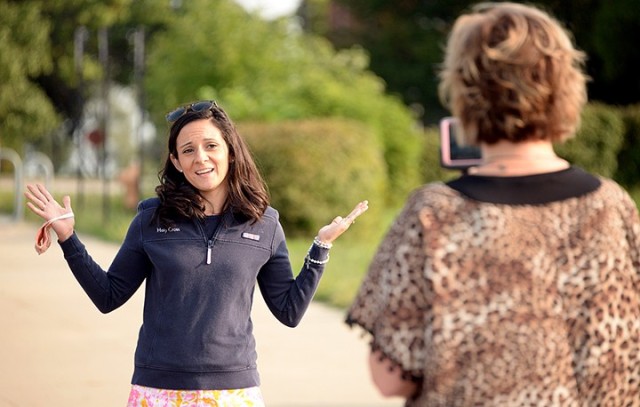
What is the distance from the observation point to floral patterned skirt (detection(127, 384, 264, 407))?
3539mm

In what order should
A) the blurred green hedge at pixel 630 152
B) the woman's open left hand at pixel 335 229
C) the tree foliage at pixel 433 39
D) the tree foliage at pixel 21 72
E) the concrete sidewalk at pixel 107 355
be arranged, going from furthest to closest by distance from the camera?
the tree foliage at pixel 21 72 → the tree foliage at pixel 433 39 → the blurred green hedge at pixel 630 152 → the concrete sidewalk at pixel 107 355 → the woman's open left hand at pixel 335 229

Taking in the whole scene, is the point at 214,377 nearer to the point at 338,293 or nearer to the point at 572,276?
the point at 572,276

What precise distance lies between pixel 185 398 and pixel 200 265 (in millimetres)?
373

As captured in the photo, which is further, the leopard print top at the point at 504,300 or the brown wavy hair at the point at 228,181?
the brown wavy hair at the point at 228,181

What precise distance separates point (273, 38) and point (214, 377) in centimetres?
1995

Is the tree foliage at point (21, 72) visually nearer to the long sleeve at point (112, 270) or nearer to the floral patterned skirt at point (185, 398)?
the long sleeve at point (112, 270)

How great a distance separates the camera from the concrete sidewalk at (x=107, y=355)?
7148 millimetres

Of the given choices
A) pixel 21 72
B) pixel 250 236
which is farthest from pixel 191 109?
pixel 21 72

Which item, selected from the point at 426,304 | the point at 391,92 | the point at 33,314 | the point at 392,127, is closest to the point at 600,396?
the point at 426,304

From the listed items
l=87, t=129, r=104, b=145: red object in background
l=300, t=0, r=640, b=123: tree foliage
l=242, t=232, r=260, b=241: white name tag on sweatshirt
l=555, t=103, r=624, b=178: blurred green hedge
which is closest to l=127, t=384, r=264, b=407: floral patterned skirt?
l=242, t=232, r=260, b=241: white name tag on sweatshirt

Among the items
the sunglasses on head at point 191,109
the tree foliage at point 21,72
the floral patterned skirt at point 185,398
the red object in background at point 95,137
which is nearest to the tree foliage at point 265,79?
A: the red object in background at point 95,137

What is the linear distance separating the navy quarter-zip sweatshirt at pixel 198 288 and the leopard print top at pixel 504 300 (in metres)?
1.36

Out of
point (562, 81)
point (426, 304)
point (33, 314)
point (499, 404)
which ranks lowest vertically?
point (33, 314)

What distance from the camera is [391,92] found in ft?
145
